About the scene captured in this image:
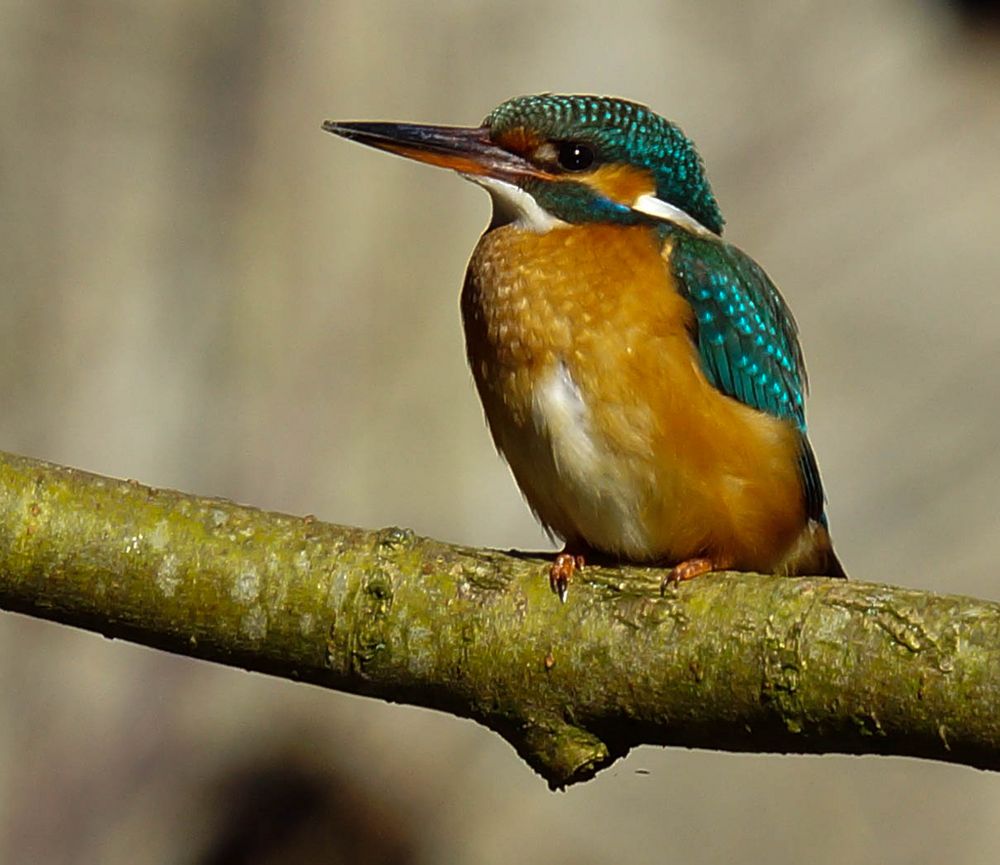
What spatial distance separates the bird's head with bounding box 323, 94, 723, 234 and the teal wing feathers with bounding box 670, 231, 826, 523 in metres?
0.13

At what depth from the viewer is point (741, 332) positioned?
102 inches

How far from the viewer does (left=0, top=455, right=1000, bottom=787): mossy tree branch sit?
174 centimetres

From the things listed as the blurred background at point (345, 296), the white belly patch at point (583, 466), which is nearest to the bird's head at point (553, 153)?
the white belly patch at point (583, 466)

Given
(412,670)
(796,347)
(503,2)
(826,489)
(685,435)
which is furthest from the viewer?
(503,2)

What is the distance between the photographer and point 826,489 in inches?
161

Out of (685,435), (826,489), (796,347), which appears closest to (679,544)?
(685,435)

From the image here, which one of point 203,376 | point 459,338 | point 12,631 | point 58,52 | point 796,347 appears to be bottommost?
point 12,631

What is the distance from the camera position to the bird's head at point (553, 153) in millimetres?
2596

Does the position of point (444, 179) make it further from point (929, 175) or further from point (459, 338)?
point (929, 175)

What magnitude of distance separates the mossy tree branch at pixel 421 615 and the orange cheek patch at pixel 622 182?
921 mm

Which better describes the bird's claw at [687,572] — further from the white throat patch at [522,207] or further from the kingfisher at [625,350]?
the white throat patch at [522,207]

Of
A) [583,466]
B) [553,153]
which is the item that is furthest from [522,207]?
[583,466]

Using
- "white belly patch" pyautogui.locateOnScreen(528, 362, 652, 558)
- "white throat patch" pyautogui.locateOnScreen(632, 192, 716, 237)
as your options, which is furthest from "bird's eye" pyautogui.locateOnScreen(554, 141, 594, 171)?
"white belly patch" pyautogui.locateOnScreen(528, 362, 652, 558)

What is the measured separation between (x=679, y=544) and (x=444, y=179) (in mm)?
2231
